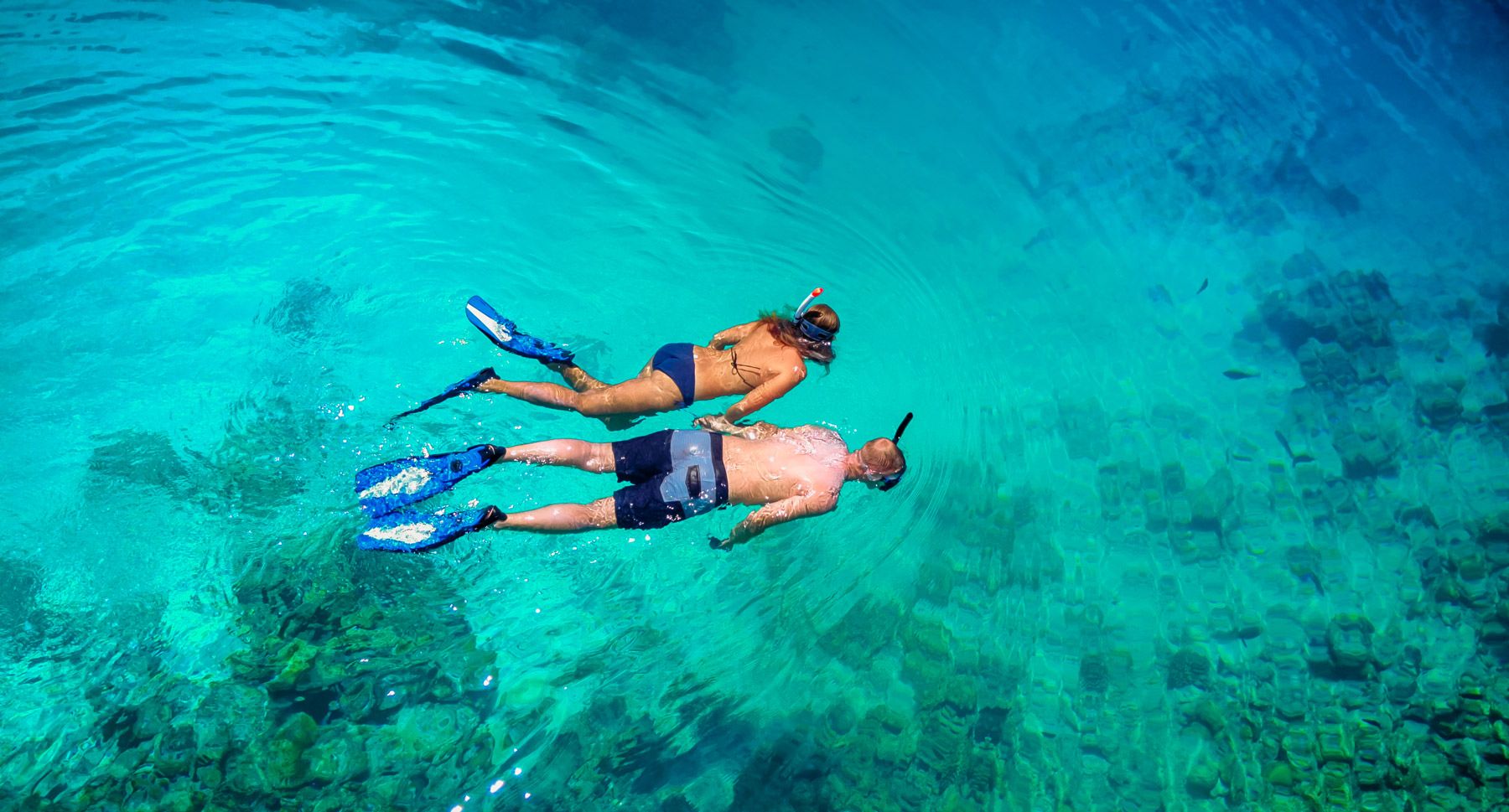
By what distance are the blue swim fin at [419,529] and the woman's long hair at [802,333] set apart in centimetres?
272

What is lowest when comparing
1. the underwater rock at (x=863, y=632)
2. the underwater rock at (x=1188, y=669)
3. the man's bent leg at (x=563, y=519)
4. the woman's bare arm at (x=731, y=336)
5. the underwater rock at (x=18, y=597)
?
the underwater rock at (x=18, y=597)

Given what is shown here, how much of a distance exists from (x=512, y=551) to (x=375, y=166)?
205 inches

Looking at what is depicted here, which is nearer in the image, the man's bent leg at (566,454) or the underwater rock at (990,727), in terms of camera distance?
the man's bent leg at (566,454)

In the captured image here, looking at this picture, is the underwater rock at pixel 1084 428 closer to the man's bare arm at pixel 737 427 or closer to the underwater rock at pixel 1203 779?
the underwater rock at pixel 1203 779

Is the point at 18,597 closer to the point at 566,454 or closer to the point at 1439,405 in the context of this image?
the point at 566,454

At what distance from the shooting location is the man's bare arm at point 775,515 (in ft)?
19.1

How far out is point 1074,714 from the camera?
23.2 ft

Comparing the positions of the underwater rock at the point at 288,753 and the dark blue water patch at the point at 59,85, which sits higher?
the dark blue water patch at the point at 59,85

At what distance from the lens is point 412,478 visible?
18.9 feet

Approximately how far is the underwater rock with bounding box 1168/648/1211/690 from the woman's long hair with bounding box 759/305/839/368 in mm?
4538

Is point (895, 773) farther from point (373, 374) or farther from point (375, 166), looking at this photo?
point (375, 166)

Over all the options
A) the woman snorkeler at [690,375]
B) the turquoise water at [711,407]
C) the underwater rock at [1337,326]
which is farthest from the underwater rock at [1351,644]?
the woman snorkeler at [690,375]

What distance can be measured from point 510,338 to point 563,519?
6.32 ft

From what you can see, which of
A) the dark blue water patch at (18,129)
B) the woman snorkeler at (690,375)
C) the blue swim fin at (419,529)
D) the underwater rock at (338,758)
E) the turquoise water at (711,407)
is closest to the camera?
the blue swim fin at (419,529)
